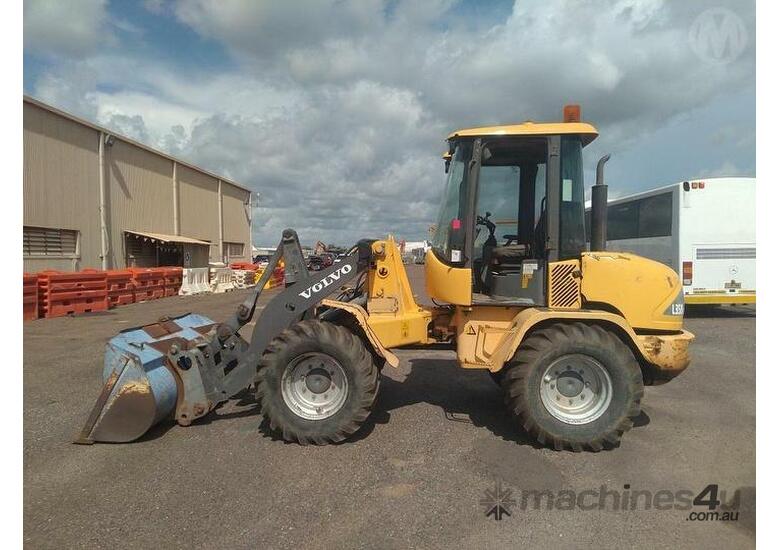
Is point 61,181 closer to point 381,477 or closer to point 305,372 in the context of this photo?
point 305,372

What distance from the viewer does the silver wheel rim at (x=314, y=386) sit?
4.55 metres

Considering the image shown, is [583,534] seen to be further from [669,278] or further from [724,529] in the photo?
[669,278]

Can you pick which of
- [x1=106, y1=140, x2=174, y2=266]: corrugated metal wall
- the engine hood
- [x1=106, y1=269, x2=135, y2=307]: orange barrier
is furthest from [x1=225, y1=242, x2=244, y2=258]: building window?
the engine hood

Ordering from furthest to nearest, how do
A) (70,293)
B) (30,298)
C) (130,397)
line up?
(70,293) < (30,298) < (130,397)

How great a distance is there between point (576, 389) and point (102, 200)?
22.1 meters

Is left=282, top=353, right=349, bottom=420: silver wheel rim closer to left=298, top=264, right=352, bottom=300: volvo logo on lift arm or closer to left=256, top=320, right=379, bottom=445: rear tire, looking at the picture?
left=256, top=320, right=379, bottom=445: rear tire

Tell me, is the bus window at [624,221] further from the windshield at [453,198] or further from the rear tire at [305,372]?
the rear tire at [305,372]

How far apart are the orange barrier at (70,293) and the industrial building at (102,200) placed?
4.32 m

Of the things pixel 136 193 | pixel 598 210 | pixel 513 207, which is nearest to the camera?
pixel 598 210

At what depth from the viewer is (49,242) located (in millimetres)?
17891

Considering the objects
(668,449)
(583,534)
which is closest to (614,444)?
(668,449)

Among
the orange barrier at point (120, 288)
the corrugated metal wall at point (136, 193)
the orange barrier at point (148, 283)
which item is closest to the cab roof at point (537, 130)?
the orange barrier at point (120, 288)

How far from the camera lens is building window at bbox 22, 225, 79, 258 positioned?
1689cm

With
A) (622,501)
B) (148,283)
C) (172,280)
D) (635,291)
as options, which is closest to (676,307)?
(635,291)
